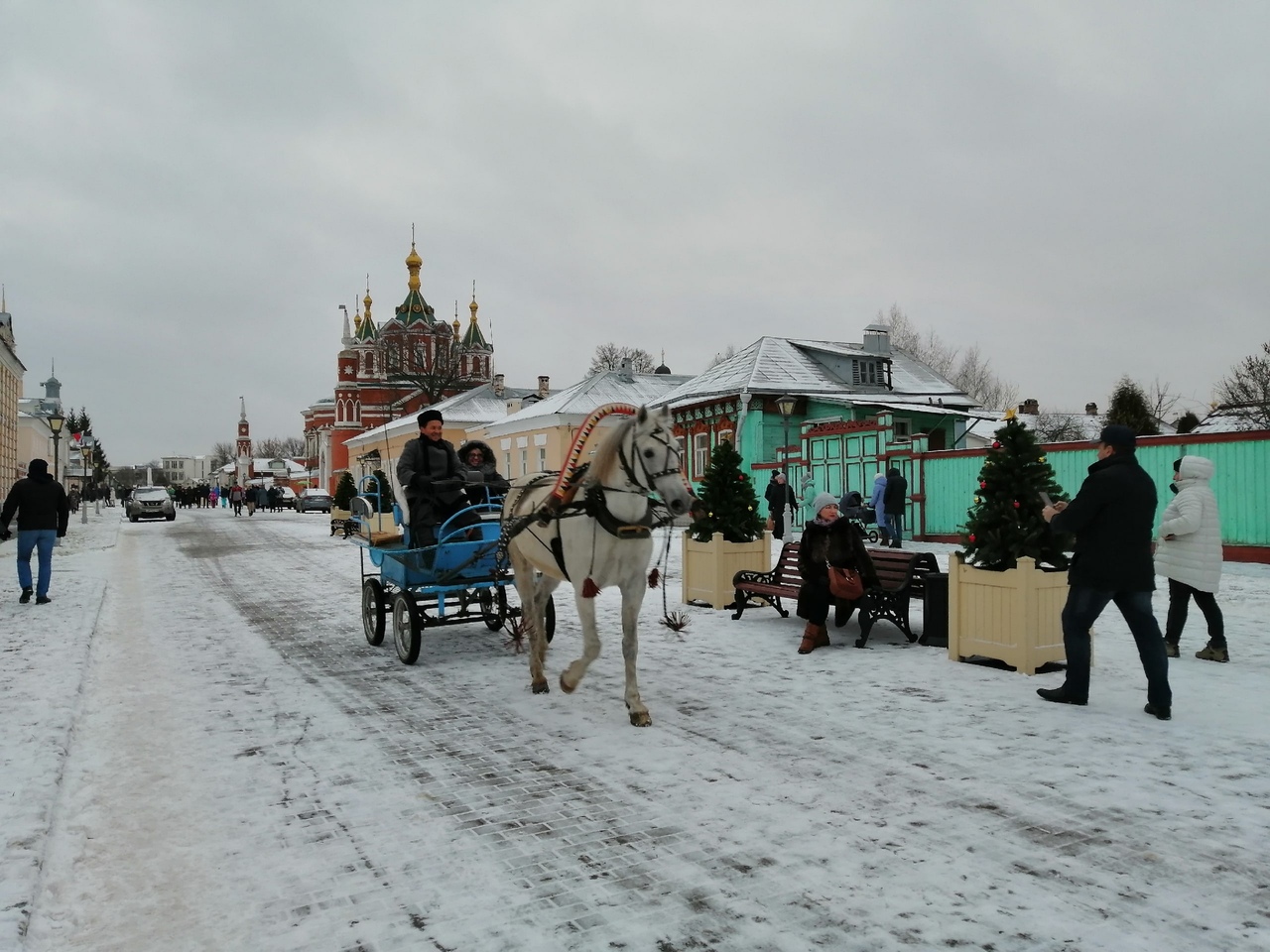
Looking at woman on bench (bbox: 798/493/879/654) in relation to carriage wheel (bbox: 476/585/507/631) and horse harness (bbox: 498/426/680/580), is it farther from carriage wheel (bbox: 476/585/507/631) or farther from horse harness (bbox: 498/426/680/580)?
carriage wheel (bbox: 476/585/507/631)

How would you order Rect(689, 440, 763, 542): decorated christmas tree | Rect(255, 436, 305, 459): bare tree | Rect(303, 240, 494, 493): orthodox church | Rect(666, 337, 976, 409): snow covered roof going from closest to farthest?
Rect(689, 440, 763, 542): decorated christmas tree
Rect(666, 337, 976, 409): snow covered roof
Rect(303, 240, 494, 493): orthodox church
Rect(255, 436, 305, 459): bare tree

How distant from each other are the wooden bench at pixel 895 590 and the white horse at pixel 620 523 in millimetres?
3109

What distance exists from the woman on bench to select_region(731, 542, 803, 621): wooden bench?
78cm

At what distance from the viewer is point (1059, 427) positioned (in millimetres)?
52656

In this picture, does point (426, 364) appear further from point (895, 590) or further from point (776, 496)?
point (895, 590)

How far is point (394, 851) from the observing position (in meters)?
3.85

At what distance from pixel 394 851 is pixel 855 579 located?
17.6 ft

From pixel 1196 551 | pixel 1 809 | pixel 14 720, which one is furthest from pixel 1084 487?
pixel 14 720

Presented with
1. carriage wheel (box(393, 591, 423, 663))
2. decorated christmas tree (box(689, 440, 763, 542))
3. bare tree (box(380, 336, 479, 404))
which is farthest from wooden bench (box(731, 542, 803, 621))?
bare tree (box(380, 336, 479, 404))

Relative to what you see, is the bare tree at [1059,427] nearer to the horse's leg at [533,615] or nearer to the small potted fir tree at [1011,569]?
the small potted fir tree at [1011,569]

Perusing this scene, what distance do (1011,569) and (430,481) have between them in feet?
16.2

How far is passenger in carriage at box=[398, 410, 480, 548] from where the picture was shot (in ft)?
26.2

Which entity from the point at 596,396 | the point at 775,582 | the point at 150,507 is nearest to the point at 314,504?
the point at 150,507

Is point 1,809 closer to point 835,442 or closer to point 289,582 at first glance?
point 289,582
